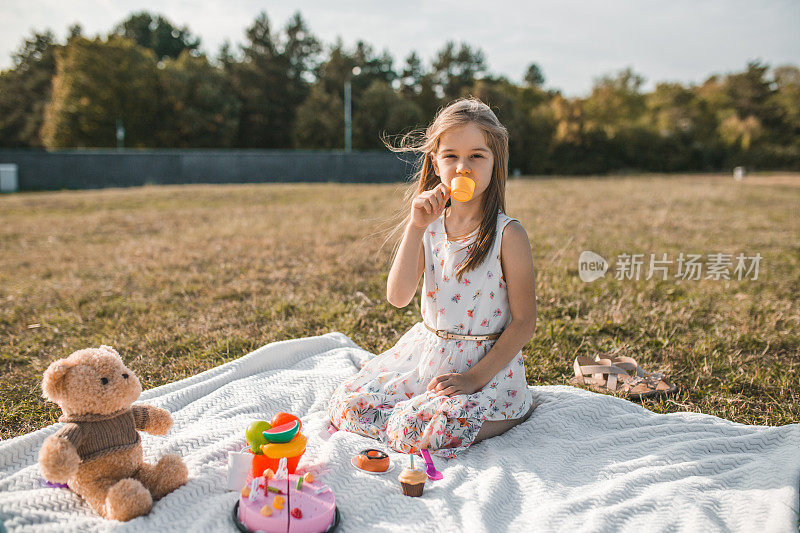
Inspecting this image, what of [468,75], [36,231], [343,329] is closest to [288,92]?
[468,75]

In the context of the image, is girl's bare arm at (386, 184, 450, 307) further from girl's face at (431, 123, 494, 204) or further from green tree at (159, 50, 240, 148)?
green tree at (159, 50, 240, 148)

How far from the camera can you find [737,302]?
3.86 metres

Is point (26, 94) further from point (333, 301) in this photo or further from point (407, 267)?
point (407, 267)

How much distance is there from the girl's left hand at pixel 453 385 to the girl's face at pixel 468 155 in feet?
2.24

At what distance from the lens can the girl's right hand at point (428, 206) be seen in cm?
198

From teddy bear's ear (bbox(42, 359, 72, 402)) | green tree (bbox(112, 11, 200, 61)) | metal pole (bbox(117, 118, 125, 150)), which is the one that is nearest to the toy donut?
teddy bear's ear (bbox(42, 359, 72, 402))

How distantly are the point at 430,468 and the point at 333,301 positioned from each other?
6.86ft

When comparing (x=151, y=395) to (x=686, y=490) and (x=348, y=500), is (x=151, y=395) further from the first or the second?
(x=686, y=490)

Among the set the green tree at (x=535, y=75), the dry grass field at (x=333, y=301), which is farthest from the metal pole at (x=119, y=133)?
the green tree at (x=535, y=75)

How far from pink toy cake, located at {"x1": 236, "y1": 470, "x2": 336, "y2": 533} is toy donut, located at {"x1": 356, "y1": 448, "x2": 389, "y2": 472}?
221 millimetres

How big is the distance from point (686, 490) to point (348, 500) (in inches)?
41.0

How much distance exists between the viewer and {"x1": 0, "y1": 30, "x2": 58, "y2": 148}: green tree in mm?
31406

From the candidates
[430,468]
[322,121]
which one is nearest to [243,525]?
[430,468]

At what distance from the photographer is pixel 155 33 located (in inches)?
1657
